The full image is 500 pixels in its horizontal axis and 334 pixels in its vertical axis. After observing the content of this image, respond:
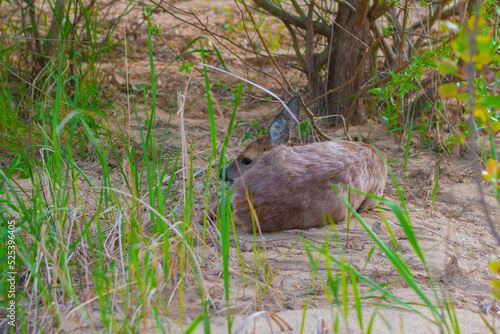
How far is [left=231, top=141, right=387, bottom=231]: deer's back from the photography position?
11.1 ft

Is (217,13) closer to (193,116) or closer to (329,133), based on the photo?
(193,116)

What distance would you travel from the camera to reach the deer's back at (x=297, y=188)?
338 centimetres

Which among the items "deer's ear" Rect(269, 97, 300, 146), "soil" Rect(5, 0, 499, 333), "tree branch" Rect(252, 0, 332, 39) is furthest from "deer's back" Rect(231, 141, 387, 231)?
"tree branch" Rect(252, 0, 332, 39)

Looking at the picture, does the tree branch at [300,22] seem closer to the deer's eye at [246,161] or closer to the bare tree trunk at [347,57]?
the bare tree trunk at [347,57]

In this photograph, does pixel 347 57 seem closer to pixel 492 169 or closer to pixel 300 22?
pixel 300 22

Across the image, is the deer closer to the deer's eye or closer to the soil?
the soil

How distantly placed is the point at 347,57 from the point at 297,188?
2408mm

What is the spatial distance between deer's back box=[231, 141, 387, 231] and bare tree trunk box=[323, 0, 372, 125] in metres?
1.64

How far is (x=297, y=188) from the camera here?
134 inches

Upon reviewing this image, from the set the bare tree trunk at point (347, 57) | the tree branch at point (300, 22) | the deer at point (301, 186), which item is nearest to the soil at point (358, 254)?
the deer at point (301, 186)

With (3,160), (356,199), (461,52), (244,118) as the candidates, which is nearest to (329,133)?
(244,118)

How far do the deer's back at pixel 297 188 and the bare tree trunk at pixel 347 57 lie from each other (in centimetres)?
164

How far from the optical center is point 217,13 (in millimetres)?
8445

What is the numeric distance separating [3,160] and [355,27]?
363 centimetres
